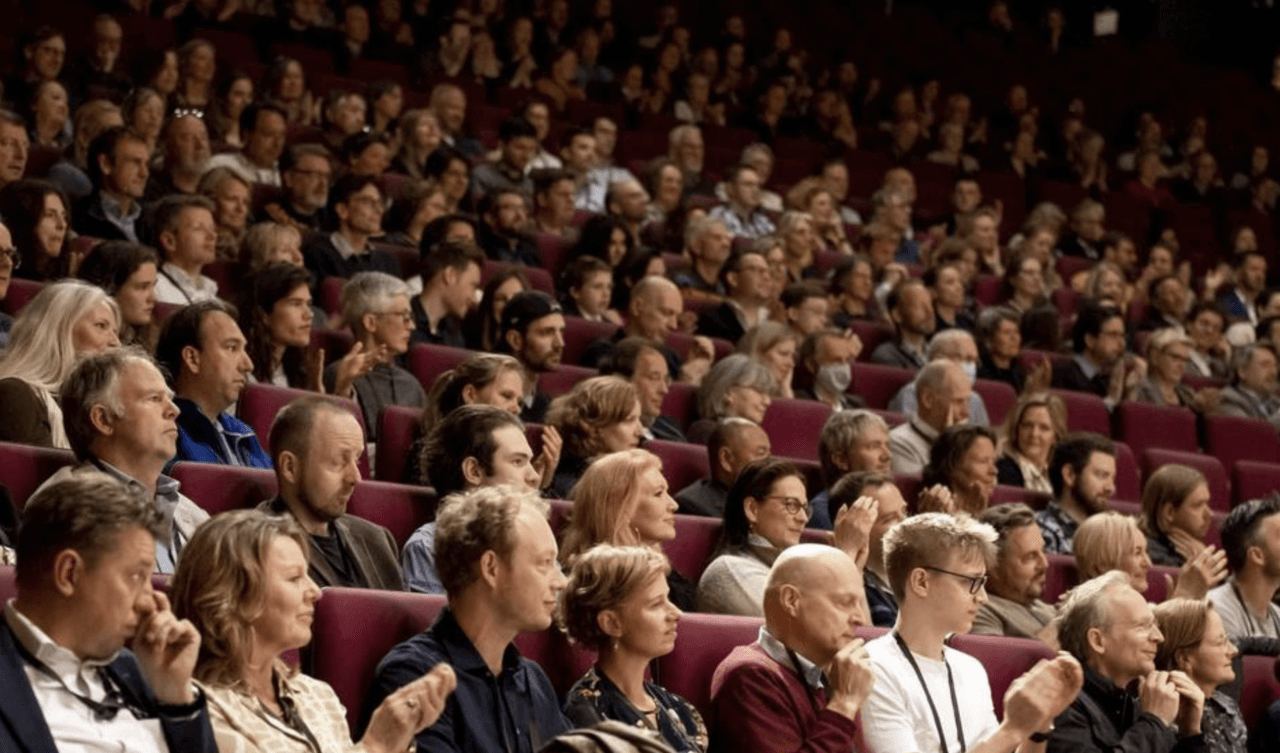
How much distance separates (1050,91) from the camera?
7.28m

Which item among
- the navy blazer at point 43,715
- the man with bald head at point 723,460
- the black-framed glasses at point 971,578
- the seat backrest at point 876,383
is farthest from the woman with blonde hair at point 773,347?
the navy blazer at point 43,715

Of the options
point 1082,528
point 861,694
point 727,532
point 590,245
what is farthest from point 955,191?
point 861,694

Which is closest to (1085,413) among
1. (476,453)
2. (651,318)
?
(651,318)

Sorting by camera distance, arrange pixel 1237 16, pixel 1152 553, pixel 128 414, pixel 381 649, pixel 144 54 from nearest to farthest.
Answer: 1. pixel 381 649
2. pixel 128 414
3. pixel 1152 553
4. pixel 144 54
5. pixel 1237 16

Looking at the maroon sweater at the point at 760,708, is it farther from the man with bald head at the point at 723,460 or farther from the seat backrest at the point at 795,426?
the seat backrest at the point at 795,426

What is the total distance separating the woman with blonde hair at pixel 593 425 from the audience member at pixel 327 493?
2.04 ft

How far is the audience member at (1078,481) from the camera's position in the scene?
11.4ft

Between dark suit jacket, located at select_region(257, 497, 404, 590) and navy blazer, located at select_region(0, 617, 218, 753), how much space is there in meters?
0.60

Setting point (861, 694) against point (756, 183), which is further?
point (756, 183)

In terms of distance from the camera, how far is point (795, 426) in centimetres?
369

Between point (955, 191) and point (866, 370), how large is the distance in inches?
81.7

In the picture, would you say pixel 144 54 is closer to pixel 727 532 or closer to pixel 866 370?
pixel 866 370

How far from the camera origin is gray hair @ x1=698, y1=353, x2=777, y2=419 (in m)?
3.51

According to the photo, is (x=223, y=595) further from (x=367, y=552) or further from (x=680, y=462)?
(x=680, y=462)
